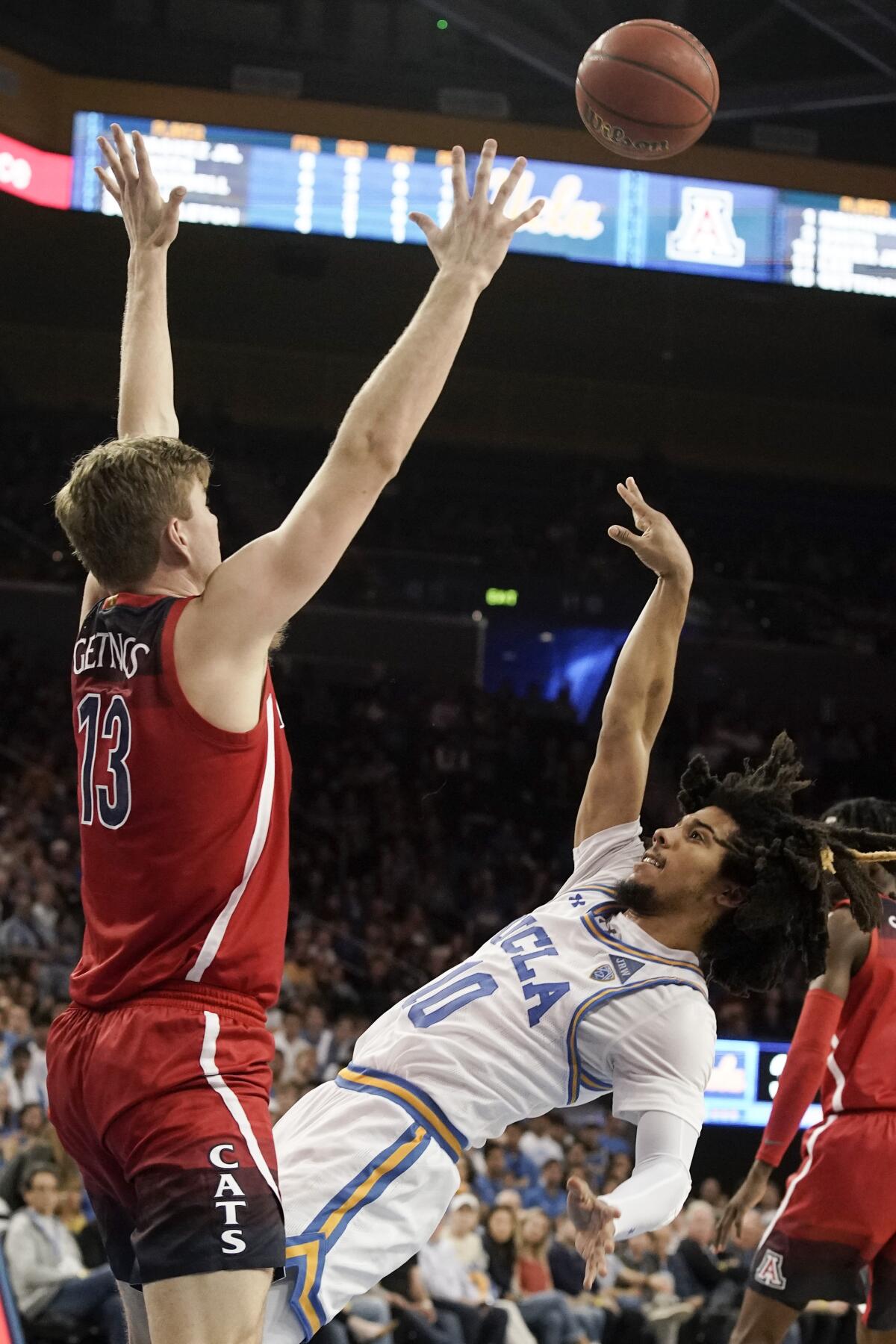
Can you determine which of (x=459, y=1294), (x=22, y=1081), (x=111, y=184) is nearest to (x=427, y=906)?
(x=22, y=1081)

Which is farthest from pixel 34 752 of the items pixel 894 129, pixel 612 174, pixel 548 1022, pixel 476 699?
pixel 548 1022

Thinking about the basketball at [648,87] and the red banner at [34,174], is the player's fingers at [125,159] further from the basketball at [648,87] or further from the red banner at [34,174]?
the red banner at [34,174]

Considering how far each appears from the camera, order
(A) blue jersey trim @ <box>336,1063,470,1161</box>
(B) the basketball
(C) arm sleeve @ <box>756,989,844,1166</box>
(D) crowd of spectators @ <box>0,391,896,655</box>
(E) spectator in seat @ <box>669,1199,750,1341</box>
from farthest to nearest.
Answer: (D) crowd of spectators @ <box>0,391,896,655</box> → (E) spectator in seat @ <box>669,1199,750,1341</box> → (B) the basketball → (C) arm sleeve @ <box>756,989,844,1166</box> → (A) blue jersey trim @ <box>336,1063,470,1161</box>

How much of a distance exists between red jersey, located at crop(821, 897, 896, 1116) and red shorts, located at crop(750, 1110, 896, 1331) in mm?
65

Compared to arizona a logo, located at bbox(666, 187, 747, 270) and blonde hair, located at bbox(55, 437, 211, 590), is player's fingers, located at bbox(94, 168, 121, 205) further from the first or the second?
arizona a logo, located at bbox(666, 187, 747, 270)

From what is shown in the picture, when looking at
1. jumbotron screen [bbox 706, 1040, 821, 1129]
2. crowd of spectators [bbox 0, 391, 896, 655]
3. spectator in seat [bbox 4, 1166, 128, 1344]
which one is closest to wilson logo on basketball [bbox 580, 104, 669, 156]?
spectator in seat [bbox 4, 1166, 128, 1344]

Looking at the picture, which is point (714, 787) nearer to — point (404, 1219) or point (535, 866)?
point (404, 1219)

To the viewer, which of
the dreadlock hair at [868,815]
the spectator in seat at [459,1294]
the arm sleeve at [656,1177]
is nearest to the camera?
the arm sleeve at [656,1177]

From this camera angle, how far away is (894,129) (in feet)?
49.0

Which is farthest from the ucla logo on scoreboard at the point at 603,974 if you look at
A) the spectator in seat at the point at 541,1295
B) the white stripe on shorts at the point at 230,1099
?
the spectator in seat at the point at 541,1295

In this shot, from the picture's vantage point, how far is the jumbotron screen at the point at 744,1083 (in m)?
11.3

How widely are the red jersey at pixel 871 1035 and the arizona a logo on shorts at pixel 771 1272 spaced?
0.45 meters

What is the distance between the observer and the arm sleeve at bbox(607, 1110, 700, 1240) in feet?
8.98

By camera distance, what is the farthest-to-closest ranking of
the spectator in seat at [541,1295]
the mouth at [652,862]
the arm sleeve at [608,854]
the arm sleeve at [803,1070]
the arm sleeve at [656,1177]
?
1. the spectator in seat at [541,1295]
2. the arm sleeve at [803,1070]
3. the arm sleeve at [608,854]
4. the mouth at [652,862]
5. the arm sleeve at [656,1177]
